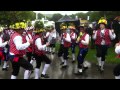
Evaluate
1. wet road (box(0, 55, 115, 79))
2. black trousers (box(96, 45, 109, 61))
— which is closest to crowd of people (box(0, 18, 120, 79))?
black trousers (box(96, 45, 109, 61))

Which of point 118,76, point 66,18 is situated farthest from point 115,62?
point 66,18

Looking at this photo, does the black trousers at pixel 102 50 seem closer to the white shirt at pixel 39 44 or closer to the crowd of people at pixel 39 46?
the crowd of people at pixel 39 46

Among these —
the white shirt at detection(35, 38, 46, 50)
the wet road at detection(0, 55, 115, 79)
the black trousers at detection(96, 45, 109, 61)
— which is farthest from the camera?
the black trousers at detection(96, 45, 109, 61)

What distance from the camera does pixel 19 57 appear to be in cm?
904

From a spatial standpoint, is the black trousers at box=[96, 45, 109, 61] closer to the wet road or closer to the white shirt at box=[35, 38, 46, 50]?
the wet road

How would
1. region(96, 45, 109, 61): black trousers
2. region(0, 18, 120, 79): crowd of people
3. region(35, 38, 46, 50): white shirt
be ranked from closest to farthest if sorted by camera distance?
1. region(0, 18, 120, 79): crowd of people
2. region(35, 38, 46, 50): white shirt
3. region(96, 45, 109, 61): black trousers

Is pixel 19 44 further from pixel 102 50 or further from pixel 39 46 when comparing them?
pixel 102 50

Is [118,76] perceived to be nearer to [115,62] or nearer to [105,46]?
[105,46]

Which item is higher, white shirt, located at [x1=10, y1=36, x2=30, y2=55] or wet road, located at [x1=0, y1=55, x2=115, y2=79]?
white shirt, located at [x1=10, y1=36, x2=30, y2=55]

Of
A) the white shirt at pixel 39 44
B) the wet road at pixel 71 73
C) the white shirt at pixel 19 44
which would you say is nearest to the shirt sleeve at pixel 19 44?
the white shirt at pixel 19 44

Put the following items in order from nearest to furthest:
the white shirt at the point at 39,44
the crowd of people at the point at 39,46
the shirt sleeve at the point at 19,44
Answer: the shirt sleeve at the point at 19,44
the crowd of people at the point at 39,46
the white shirt at the point at 39,44

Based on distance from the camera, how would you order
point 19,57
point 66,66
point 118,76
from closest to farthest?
point 118,76, point 19,57, point 66,66
